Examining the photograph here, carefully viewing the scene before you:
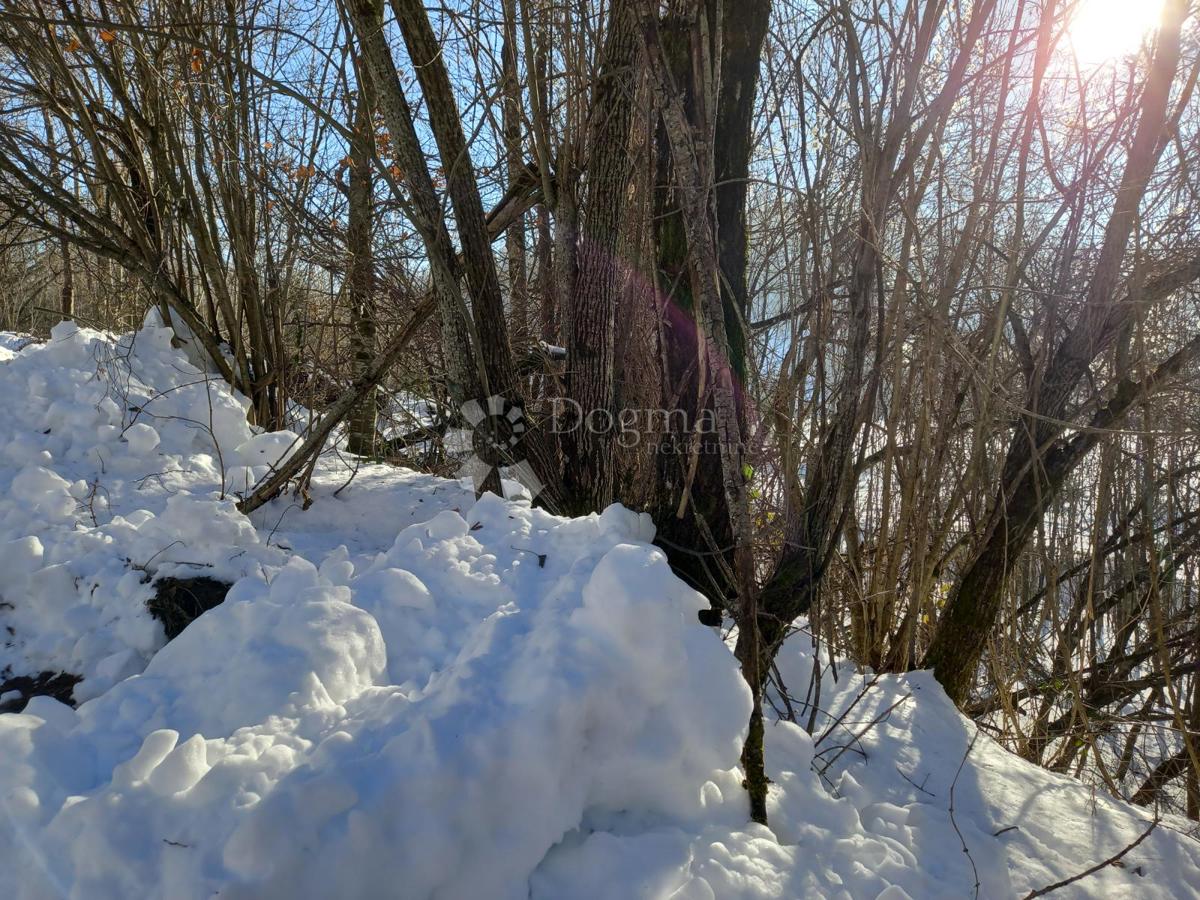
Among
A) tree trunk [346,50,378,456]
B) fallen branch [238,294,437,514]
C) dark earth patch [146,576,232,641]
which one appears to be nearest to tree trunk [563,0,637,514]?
fallen branch [238,294,437,514]

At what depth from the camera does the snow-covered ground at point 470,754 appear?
1274 millimetres

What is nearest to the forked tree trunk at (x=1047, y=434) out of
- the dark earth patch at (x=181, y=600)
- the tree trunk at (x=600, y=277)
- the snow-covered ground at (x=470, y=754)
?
the snow-covered ground at (x=470, y=754)

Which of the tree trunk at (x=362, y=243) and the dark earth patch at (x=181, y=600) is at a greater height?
the tree trunk at (x=362, y=243)

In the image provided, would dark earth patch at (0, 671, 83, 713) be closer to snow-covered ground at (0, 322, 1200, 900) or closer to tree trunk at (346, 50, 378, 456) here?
snow-covered ground at (0, 322, 1200, 900)

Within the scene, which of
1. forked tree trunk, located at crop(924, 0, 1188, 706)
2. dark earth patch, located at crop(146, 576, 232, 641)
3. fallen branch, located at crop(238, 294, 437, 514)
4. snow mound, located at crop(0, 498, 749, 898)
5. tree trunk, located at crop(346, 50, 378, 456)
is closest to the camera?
snow mound, located at crop(0, 498, 749, 898)

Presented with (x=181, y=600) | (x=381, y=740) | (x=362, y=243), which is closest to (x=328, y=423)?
(x=181, y=600)

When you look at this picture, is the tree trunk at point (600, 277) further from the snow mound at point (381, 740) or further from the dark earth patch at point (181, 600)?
the dark earth patch at point (181, 600)

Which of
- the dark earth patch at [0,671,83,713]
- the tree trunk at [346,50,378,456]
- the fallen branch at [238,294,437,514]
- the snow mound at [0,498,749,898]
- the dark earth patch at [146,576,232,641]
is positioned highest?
the tree trunk at [346,50,378,456]

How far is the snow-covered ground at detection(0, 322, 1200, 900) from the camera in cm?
127

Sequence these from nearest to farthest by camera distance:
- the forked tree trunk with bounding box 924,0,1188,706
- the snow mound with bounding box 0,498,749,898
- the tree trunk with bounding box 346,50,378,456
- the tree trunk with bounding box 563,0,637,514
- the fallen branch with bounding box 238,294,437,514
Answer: the snow mound with bounding box 0,498,749,898
the tree trunk with bounding box 563,0,637,514
the forked tree trunk with bounding box 924,0,1188,706
the fallen branch with bounding box 238,294,437,514
the tree trunk with bounding box 346,50,378,456

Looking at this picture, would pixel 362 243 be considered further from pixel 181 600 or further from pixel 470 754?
pixel 470 754

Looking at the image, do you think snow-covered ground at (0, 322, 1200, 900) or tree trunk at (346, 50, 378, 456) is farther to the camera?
tree trunk at (346, 50, 378, 456)

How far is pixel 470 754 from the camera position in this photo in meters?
1.40

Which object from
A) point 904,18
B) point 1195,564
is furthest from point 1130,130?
point 1195,564
